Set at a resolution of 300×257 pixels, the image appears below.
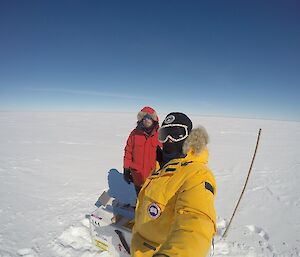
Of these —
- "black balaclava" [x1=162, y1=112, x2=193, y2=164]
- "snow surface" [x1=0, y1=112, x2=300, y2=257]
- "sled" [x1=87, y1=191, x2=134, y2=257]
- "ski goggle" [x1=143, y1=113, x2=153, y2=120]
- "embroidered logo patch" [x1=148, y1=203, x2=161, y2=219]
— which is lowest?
"snow surface" [x1=0, y1=112, x2=300, y2=257]

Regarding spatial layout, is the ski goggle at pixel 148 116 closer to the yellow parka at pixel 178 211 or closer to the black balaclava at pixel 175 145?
the black balaclava at pixel 175 145

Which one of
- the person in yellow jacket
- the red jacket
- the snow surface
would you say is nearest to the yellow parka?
the person in yellow jacket

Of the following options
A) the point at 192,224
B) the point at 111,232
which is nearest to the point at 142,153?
→ the point at 111,232

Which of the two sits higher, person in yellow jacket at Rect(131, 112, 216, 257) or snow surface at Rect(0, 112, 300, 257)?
person in yellow jacket at Rect(131, 112, 216, 257)

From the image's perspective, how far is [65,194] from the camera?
4.55 m

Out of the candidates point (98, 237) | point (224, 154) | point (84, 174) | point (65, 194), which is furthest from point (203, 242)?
point (224, 154)

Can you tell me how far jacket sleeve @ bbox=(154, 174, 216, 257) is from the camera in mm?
807

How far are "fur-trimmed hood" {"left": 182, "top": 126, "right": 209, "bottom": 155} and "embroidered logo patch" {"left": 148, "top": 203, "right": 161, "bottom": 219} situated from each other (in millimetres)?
381

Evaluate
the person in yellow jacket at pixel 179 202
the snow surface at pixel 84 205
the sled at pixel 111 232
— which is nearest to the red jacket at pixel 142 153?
the sled at pixel 111 232

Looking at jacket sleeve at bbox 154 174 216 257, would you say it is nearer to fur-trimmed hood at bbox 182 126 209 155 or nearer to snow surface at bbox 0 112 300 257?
fur-trimmed hood at bbox 182 126 209 155

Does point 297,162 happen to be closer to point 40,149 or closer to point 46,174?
point 46,174

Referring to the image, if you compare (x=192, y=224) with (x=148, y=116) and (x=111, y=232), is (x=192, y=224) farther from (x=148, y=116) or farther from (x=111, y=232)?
(x=148, y=116)

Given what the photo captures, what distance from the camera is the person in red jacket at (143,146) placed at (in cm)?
299

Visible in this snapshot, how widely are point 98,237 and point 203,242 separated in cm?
224
